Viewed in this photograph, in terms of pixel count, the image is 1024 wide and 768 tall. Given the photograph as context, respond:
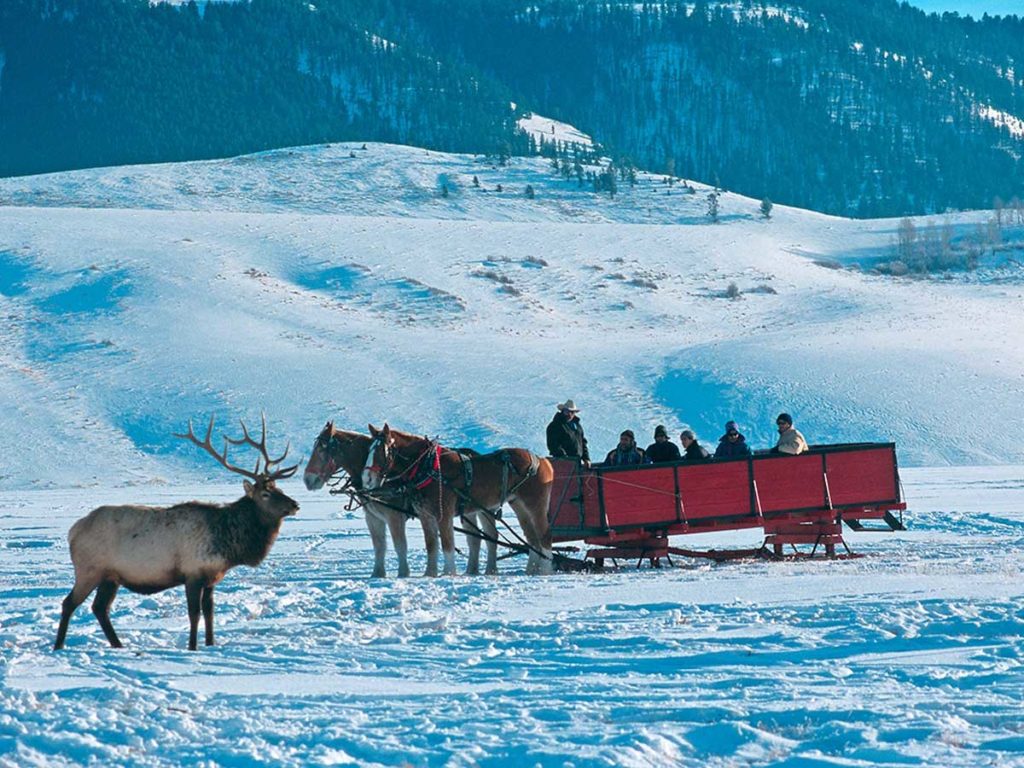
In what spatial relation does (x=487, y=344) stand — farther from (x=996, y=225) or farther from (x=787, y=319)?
(x=996, y=225)

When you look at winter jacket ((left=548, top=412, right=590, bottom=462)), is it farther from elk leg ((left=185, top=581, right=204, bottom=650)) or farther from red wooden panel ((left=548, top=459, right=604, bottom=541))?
elk leg ((left=185, top=581, right=204, bottom=650))

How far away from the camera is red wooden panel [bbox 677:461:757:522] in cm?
1609

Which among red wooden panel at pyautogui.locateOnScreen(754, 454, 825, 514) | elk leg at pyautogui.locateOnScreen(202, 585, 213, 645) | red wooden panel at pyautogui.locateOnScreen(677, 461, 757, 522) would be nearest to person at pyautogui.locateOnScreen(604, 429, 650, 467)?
red wooden panel at pyautogui.locateOnScreen(677, 461, 757, 522)

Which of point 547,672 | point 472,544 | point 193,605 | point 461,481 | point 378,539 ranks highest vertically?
point 461,481

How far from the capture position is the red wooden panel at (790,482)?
16.4 metres

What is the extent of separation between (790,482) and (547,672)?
7.45 meters

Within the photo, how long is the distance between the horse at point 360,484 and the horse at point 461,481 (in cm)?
10

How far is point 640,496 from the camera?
15.9 m

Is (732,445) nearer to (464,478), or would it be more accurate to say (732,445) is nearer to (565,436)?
(565,436)

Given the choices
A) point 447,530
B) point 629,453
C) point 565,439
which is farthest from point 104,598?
point 629,453

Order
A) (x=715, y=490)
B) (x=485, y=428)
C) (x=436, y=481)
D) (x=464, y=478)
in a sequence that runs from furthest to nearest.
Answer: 1. (x=485, y=428)
2. (x=715, y=490)
3. (x=464, y=478)
4. (x=436, y=481)

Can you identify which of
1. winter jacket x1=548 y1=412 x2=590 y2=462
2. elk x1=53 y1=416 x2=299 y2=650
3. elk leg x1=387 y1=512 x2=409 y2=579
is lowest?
elk leg x1=387 y1=512 x2=409 y2=579

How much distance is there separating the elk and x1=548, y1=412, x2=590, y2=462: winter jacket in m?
6.69

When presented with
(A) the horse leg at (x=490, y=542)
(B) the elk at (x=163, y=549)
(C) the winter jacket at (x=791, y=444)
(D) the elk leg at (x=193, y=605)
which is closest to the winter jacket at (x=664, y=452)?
(C) the winter jacket at (x=791, y=444)
